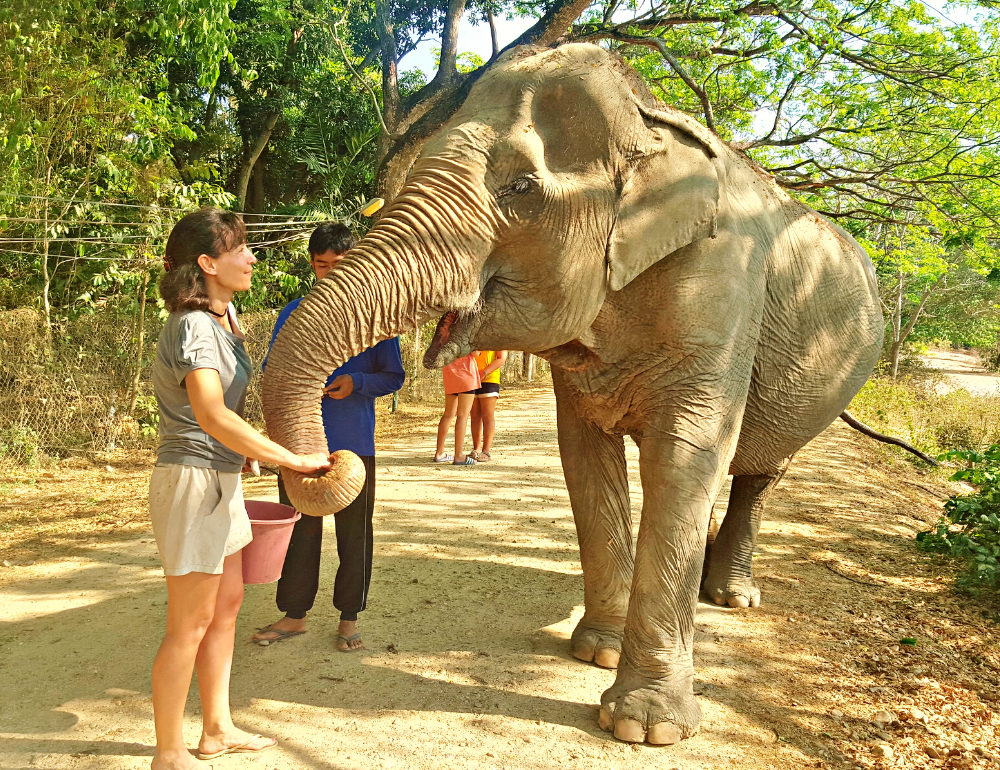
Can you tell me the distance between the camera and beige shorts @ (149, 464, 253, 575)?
9.02 ft

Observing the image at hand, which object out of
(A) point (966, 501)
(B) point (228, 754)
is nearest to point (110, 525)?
(B) point (228, 754)

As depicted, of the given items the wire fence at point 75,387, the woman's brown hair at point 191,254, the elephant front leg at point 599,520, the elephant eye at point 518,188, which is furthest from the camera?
the wire fence at point 75,387

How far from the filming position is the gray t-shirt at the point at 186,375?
271cm

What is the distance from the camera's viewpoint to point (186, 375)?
8.86 ft

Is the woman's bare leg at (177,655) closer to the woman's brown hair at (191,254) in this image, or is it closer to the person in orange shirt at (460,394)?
the woman's brown hair at (191,254)

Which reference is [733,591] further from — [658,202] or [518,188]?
[518,188]

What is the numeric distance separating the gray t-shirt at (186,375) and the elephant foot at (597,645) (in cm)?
215

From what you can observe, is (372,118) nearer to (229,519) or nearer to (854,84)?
(854,84)

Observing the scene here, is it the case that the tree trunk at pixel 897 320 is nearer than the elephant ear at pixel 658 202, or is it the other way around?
the elephant ear at pixel 658 202

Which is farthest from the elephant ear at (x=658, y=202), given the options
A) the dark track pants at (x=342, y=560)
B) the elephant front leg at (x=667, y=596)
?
the dark track pants at (x=342, y=560)

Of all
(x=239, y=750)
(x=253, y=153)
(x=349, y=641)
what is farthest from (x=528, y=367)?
(x=239, y=750)

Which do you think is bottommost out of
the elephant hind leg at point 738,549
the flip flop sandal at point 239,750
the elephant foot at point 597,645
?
the flip flop sandal at point 239,750

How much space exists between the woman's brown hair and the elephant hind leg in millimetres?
3725

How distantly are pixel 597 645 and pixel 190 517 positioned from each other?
230 cm
